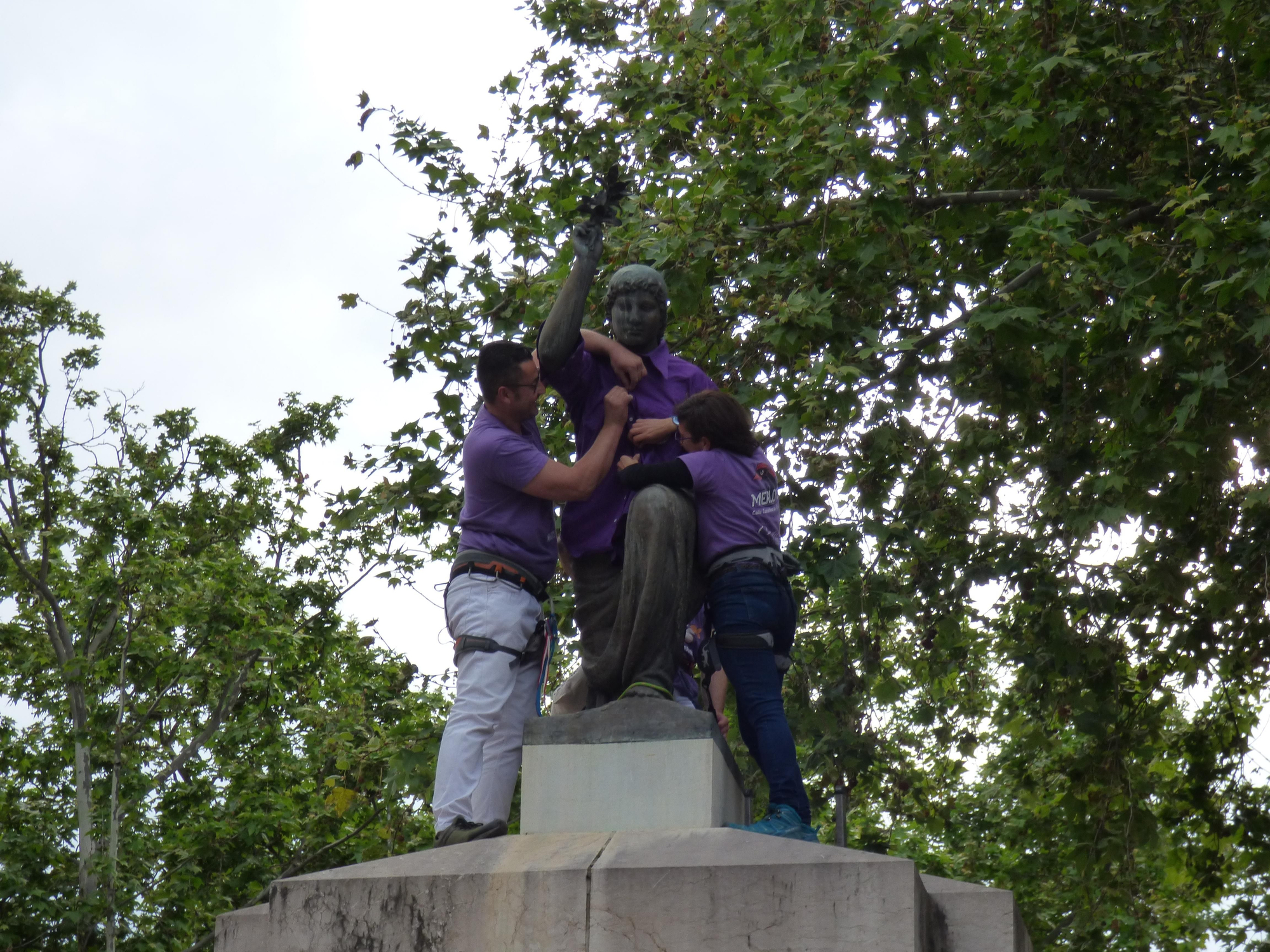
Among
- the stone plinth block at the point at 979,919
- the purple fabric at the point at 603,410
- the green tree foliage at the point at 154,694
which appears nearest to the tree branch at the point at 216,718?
the green tree foliage at the point at 154,694

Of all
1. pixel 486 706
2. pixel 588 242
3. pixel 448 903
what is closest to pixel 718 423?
pixel 588 242

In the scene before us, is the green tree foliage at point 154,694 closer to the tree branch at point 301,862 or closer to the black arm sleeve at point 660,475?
the tree branch at point 301,862

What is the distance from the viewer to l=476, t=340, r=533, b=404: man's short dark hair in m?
4.95

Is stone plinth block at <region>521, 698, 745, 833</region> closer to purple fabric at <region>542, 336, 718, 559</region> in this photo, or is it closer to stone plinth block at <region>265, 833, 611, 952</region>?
stone plinth block at <region>265, 833, 611, 952</region>

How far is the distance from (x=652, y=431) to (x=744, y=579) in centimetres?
62

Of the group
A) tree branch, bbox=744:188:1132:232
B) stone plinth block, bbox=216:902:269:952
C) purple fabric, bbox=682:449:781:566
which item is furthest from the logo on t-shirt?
tree branch, bbox=744:188:1132:232

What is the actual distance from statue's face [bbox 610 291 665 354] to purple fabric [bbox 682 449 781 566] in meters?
0.57

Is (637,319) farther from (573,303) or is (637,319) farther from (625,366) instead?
(573,303)

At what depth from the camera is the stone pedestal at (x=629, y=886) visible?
3715 millimetres

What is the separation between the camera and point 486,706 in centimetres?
462

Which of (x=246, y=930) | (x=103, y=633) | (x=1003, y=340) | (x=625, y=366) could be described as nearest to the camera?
(x=246, y=930)

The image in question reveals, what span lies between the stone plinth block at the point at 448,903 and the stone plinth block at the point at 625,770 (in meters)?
0.15

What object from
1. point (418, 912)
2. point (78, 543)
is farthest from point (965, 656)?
point (78, 543)

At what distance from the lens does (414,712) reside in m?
11.0
